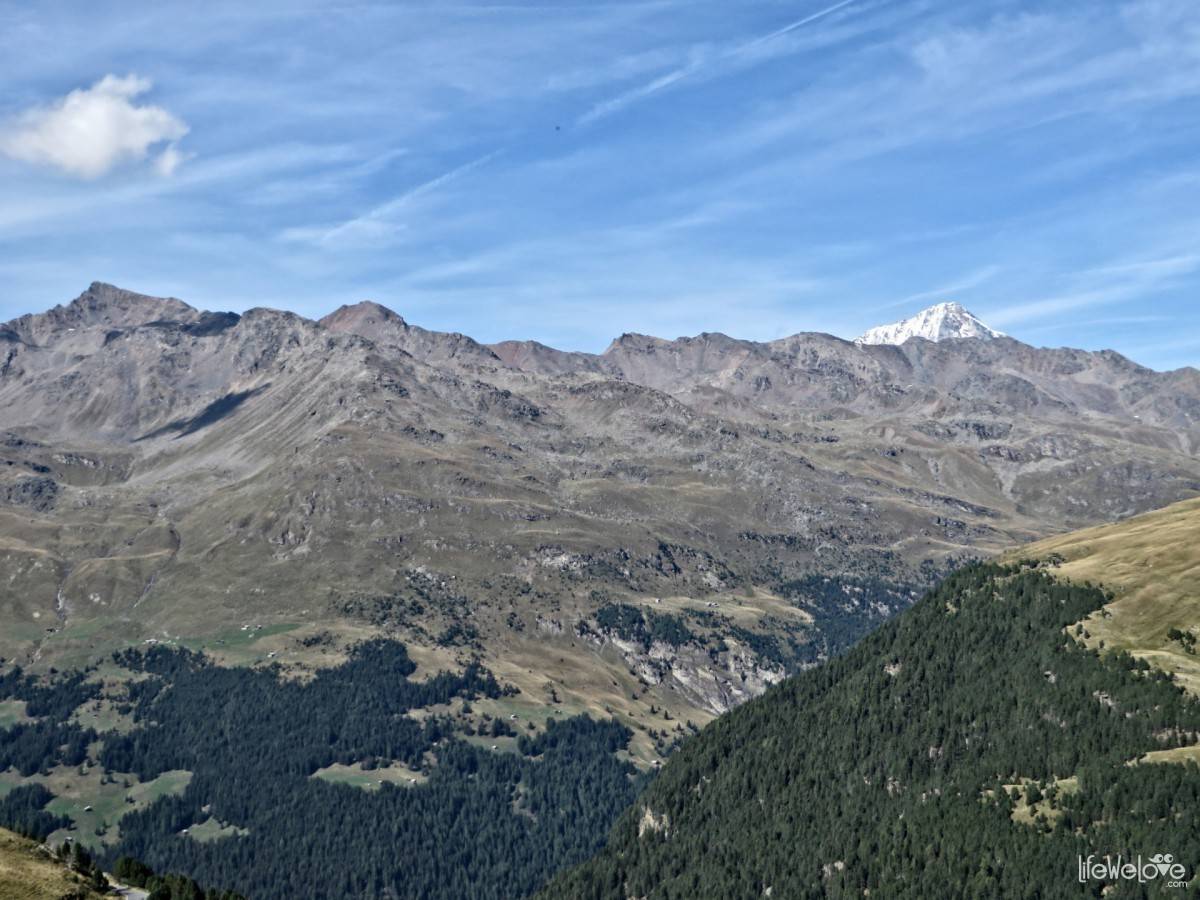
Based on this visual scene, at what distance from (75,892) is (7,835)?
24.4m

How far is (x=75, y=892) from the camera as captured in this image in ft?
564

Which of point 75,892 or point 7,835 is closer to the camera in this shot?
point 75,892

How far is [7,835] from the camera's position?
188500 mm
